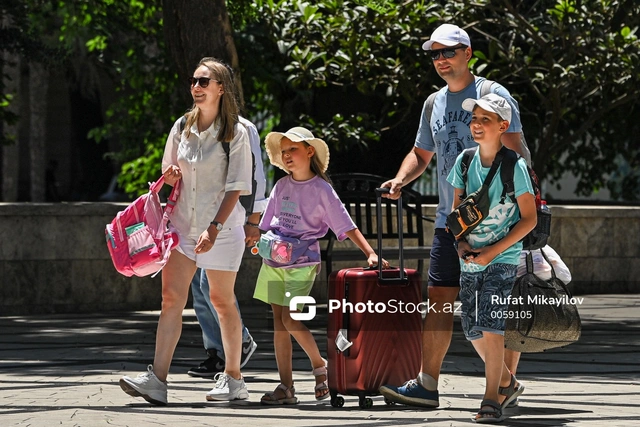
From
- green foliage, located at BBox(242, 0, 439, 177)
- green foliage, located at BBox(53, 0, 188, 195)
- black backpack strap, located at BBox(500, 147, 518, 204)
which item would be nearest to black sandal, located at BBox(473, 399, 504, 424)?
black backpack strap, located at BBox(500, 147, 518, 204)

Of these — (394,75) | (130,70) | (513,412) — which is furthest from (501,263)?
(130,70)

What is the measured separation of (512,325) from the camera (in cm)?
637

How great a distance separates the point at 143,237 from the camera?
6926 mm

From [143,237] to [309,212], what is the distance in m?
0.87

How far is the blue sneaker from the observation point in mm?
6699

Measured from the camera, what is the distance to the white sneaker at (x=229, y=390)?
6945mm

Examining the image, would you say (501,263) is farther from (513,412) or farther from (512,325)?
(513,412)

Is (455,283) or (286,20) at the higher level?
(286,20)

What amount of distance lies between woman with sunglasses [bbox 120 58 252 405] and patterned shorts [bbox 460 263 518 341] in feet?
4.24

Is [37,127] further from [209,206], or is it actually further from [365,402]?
[365,402]

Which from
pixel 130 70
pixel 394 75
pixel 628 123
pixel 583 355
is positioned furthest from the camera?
pixel 628 123

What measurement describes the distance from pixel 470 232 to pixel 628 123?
13.0m

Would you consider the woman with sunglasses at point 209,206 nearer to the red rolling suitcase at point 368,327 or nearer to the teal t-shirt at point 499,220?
the red rolling suitcase at point 368,327

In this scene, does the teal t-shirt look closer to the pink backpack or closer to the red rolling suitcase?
the red rolling suitcase
